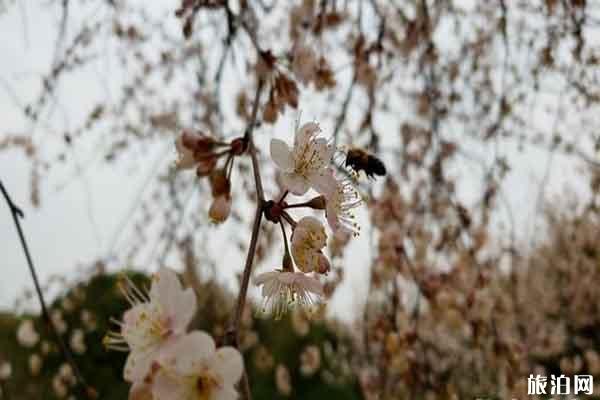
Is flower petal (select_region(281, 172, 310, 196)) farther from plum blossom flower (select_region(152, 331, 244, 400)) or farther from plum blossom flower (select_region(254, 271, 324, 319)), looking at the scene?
plum blossom flower (select_region(152, 331, 244, 400))

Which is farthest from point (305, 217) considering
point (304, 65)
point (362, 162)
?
point (304, 65)

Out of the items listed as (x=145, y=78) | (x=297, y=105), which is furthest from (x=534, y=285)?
(x=297, y=105)

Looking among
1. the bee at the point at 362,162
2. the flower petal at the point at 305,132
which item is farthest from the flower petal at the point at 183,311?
the bee at the point at 362,162

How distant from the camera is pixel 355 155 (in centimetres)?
100

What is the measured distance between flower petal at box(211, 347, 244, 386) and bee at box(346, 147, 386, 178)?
1.66 feet

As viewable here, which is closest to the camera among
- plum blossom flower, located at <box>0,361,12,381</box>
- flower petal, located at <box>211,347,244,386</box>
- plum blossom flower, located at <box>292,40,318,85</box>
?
flower petal, located at <box>211,347,244,386</box>

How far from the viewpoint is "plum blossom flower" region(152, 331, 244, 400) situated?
0.55 m

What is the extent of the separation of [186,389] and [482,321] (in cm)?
137

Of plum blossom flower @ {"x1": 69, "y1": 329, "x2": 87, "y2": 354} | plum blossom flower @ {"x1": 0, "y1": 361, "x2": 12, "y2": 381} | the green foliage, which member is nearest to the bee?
the green foliage

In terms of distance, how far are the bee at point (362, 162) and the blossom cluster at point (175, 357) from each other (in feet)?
1.42

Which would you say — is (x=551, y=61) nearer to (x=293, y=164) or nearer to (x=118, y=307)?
(x=293, y=164)

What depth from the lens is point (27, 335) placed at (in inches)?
152

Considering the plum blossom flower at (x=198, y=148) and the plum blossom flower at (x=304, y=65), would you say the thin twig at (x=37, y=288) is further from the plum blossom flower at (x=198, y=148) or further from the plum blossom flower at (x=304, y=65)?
the plum blossom flower at (x=304, y=65)

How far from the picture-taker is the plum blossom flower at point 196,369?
0.55m
